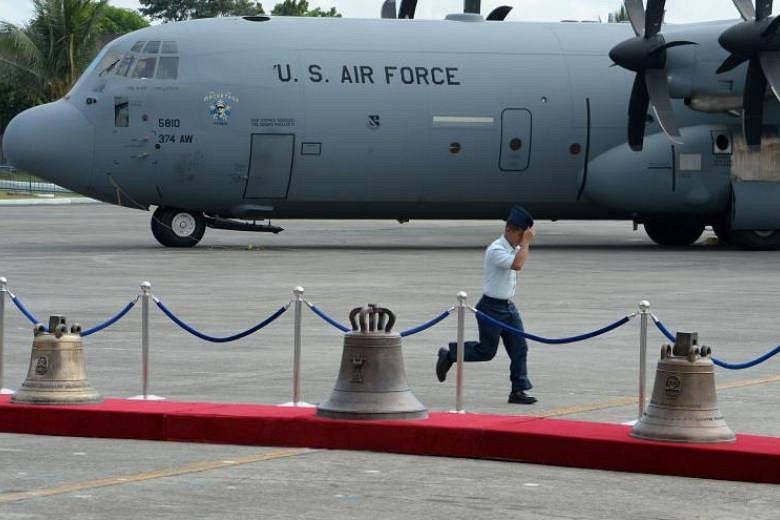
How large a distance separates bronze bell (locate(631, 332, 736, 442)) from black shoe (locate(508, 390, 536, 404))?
91.1 inches

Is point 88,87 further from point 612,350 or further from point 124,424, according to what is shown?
point 124,424

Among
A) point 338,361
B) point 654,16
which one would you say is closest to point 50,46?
point 654,16

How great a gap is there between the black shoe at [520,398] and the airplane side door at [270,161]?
67.1 feet

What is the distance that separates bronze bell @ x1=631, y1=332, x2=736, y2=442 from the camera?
10828 mm

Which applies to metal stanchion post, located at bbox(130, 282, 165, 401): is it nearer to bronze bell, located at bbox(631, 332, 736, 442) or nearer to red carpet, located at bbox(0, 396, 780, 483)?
red carpet, located at bbox(0, 396, 780, 483)

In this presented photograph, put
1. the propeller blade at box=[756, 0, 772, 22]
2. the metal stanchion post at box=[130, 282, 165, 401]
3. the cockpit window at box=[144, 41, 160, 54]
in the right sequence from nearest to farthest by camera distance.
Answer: the metal stanchion post at box=[130, 282, 165, 401] < the propeller blade at box=[756, 0, 772, 22] < the cockpit window at box=[144, 41, 160, 54]

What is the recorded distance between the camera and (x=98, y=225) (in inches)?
1934

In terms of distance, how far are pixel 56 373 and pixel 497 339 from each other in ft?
12.3

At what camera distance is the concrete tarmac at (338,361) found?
31.7 feet

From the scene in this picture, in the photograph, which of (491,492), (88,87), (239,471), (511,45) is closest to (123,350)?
(239,471)

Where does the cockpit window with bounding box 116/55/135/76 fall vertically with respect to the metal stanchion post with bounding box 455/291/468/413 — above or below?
above

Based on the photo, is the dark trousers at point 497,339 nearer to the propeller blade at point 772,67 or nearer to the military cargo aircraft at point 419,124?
the military cargo aircraft at point 419,124

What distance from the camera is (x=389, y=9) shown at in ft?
131

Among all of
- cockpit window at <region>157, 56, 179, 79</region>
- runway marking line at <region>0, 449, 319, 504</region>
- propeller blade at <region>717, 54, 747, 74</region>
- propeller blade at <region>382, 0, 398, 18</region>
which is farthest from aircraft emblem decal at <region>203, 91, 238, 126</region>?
runway marking line at <region>0, 449, 319, 504</region>
